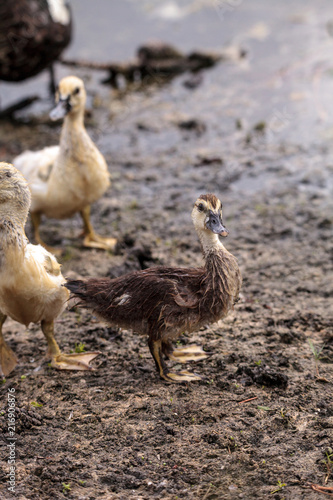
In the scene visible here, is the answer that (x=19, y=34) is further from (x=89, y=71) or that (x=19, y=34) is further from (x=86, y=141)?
(x=86, y=141)

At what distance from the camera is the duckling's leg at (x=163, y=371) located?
13.0ft

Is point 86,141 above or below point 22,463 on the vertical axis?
above

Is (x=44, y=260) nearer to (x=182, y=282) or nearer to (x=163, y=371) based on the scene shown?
(x=182, y=282)

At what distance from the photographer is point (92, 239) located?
594 cm

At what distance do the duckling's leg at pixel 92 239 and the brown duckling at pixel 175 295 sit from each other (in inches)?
70.4

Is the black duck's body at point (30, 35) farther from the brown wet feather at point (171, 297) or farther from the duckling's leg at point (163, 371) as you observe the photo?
the duckling's leg at point (163, 371)

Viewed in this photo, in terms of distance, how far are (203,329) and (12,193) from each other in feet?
6.05

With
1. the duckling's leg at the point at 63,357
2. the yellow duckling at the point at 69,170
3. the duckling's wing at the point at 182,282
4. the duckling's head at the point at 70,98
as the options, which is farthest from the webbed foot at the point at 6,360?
the duckling's head at the point at 70,98

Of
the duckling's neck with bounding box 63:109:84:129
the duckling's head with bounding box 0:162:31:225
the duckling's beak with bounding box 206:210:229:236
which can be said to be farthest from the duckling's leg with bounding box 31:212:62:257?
the duckling's beak with bounding box 206:210:229:236

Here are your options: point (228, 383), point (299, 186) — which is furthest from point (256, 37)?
point (228, 383)

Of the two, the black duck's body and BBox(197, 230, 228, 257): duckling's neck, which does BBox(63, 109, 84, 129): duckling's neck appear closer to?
BBox(197, 230, 228, 257): duckling's neck

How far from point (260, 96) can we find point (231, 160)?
6.49 ft

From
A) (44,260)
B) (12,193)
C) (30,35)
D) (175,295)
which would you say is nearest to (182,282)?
(175,295)

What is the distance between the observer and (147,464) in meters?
3.34
